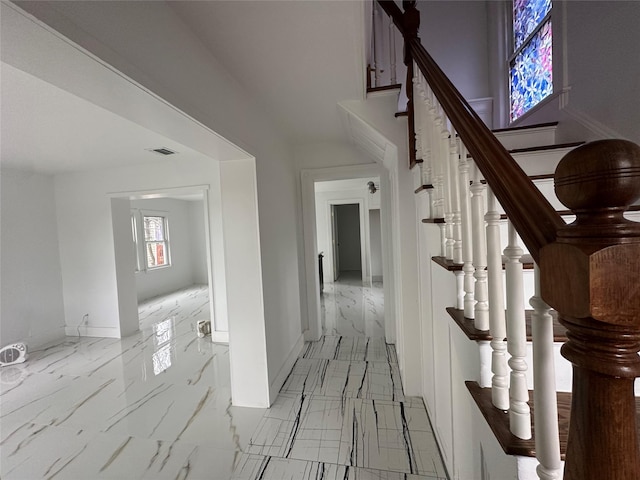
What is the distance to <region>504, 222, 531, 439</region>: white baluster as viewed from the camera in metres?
0.62

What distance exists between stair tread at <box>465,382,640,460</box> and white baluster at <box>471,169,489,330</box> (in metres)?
0.20

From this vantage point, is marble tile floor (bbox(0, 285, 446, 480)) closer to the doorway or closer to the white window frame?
the white window frame

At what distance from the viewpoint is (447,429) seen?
4.87ft

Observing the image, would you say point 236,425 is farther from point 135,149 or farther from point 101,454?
point 135,149

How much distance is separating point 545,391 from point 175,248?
7710mm

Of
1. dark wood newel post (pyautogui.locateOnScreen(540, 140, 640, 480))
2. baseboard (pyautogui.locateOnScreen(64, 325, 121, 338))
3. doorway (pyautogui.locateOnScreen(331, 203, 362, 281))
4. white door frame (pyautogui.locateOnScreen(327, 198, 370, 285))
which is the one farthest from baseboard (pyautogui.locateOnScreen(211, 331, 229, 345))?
doorway (pyautogui.locateOnScreen(331, 203, 362, 281))

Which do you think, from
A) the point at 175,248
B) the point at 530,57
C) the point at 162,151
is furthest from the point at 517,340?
the point at 175,248

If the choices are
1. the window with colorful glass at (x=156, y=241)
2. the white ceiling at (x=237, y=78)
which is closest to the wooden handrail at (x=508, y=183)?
the white ceiling at (x=237, y=78)

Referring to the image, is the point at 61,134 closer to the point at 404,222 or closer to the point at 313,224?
the point at 313,224

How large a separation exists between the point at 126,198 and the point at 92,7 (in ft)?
12.6

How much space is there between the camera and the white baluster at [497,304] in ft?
2.35

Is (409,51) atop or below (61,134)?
atop

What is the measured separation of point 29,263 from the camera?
3.66 meters

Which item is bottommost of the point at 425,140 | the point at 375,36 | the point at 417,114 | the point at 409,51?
the point at 425,140
